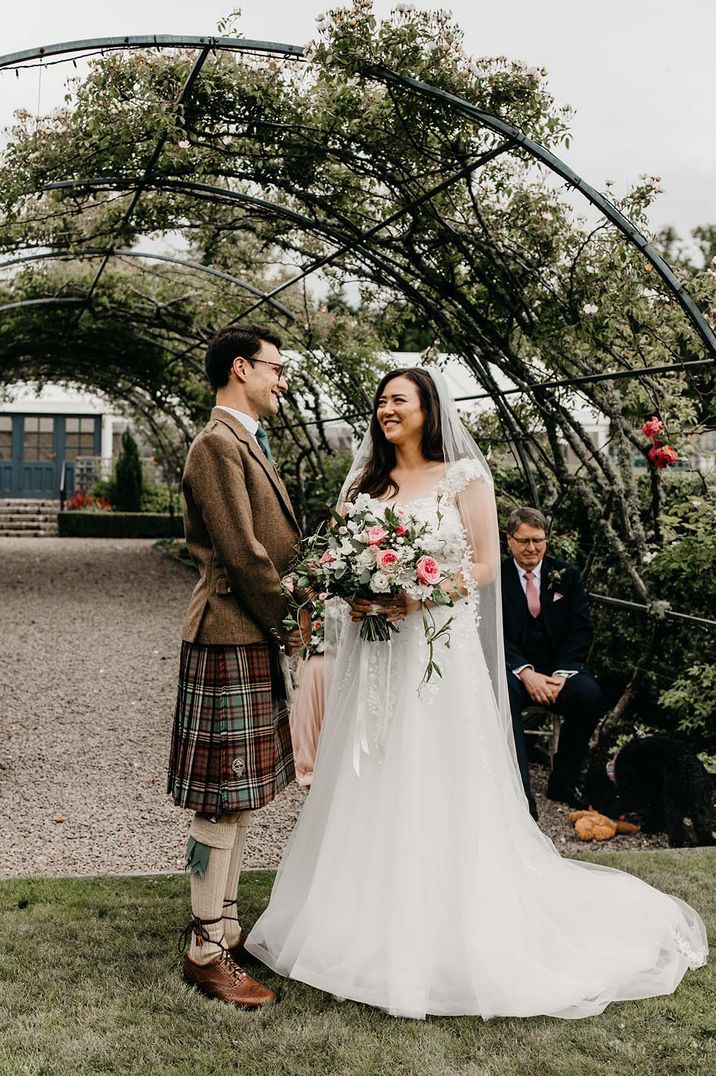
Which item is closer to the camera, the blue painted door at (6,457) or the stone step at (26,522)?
the stone step at (26,522)

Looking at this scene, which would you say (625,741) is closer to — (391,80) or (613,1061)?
(613,1061)

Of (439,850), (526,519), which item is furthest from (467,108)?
(439,850)

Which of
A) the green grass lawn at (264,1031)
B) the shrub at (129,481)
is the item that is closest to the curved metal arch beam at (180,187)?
the green grass lawn at (264,1031)

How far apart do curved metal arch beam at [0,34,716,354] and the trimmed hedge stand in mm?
16150

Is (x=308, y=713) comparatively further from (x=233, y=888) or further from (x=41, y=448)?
(x=41, y=448)

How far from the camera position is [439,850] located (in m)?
2.91

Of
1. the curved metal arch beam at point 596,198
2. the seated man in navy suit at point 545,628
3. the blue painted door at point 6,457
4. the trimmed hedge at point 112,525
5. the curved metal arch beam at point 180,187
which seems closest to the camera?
the curved metal arch beam at point 596,198

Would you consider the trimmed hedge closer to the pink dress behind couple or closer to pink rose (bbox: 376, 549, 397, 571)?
the pink dress behind couple

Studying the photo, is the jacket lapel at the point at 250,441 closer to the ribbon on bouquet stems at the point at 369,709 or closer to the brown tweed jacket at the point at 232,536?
the brown tweed jacket at the point at 232,536

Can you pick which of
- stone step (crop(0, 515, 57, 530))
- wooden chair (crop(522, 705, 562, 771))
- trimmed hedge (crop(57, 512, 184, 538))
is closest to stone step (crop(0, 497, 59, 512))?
stone step (crop(0, 515, 57, 530))

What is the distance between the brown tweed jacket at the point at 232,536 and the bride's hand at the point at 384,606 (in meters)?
0.24

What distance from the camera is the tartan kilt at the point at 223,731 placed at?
2.85 meters

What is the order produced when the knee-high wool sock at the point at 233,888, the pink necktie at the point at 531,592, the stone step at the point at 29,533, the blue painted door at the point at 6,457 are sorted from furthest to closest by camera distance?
the blue painted door at the point at 6,457 → the stone step at the point at 29,533 → the pink necktie at the point at 531,592 → the knee-high wool sock at the point at 233,888

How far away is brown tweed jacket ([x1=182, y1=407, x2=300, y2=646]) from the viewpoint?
2773 mm
